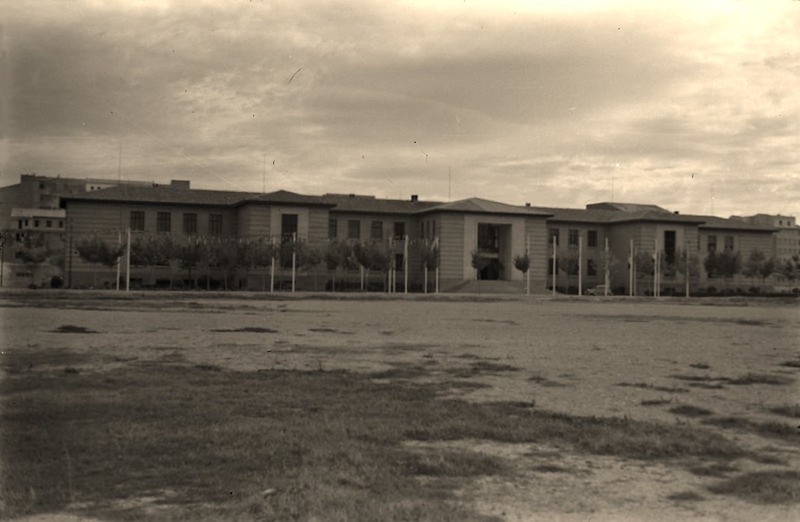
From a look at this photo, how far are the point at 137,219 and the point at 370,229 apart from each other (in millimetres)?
19632

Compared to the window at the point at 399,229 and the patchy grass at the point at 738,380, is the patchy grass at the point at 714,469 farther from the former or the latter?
the window at the point at 399,229

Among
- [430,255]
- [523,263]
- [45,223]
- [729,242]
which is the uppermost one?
[45,223]

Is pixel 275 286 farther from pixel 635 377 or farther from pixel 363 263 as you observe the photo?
pixel 635 377

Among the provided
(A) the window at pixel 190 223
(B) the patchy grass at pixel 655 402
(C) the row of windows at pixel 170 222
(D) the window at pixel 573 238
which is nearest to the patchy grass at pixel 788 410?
(B) the patchy grass at pixel 655 402

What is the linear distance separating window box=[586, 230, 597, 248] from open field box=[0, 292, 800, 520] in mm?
66322

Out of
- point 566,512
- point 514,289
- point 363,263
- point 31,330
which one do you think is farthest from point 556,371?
point 514,289

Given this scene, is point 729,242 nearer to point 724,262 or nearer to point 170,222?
point 724,262

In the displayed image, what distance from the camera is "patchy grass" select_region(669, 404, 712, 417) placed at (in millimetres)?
9516

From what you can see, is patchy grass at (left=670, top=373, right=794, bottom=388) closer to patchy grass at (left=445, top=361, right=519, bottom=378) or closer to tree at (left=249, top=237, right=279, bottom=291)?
patchy grass at (left=445, top=361, right=519, bottom=378)

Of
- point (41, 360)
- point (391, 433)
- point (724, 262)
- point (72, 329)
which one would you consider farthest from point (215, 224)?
point (391, 433)

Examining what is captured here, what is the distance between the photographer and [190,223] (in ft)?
223

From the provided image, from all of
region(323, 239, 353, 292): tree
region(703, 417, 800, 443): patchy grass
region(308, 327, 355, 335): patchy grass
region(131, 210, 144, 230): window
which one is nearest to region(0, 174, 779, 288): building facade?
region(131, 210, 144, 230): window

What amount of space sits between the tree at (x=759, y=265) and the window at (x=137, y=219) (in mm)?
55525

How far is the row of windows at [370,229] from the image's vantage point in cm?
7306
